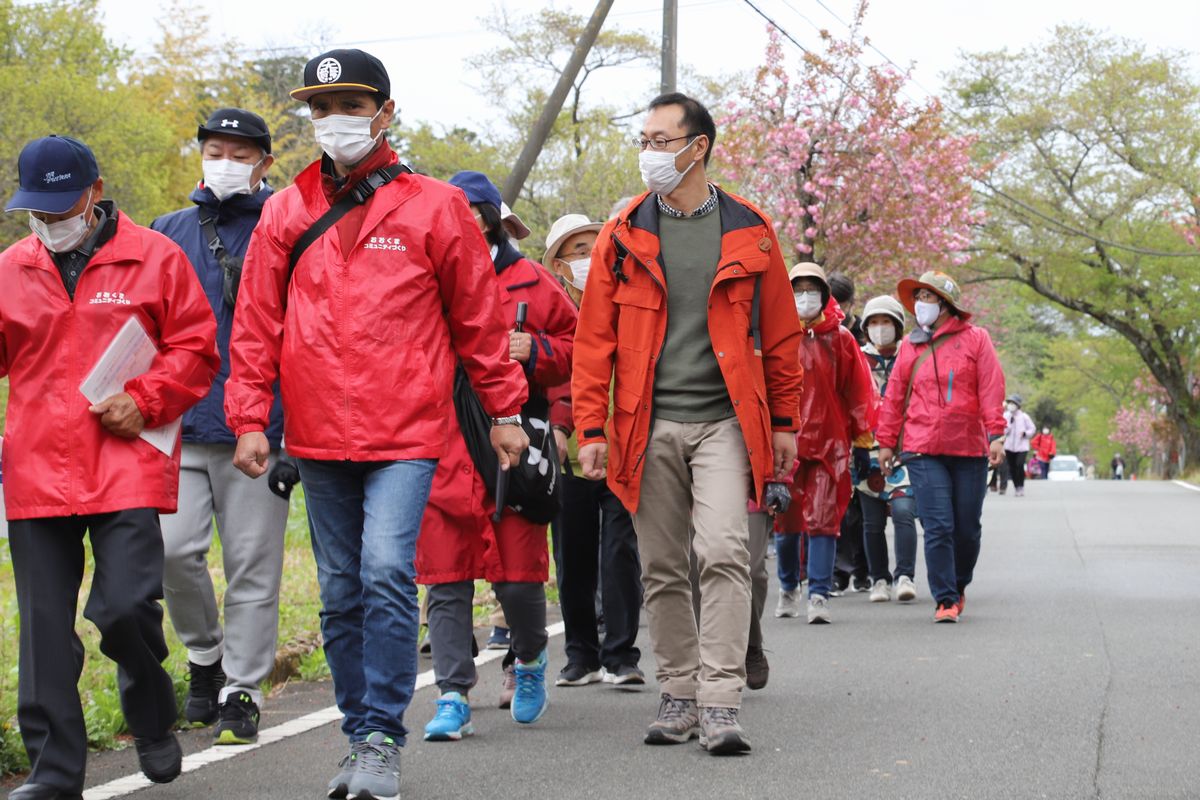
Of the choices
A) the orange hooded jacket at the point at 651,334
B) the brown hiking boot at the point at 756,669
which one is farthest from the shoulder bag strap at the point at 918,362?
the orange hooded jacket at the point at 651,334

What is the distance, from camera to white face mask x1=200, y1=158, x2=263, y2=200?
616 cm

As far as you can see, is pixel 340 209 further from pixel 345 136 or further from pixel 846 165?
pixel 846 165

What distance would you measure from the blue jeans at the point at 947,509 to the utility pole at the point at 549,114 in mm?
4663

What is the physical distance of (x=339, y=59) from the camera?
4.93m

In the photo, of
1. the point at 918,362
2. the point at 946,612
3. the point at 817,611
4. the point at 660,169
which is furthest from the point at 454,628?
the point at 918,362

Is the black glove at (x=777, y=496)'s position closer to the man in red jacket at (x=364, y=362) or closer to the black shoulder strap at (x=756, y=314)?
the black shoulder strap at (x=756, y=314)

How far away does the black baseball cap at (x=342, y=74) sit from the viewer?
487cm

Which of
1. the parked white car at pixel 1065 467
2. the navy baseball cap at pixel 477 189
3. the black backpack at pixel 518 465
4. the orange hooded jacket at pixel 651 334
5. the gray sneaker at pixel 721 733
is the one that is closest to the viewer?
the gray sneaker at pixel 721 733

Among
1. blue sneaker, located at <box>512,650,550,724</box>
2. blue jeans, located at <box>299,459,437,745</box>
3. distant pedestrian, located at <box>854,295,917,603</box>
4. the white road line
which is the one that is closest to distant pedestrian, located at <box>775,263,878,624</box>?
distant pedestrian, located at <box>854,295,917,603</box>

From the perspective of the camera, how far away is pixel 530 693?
6395mm

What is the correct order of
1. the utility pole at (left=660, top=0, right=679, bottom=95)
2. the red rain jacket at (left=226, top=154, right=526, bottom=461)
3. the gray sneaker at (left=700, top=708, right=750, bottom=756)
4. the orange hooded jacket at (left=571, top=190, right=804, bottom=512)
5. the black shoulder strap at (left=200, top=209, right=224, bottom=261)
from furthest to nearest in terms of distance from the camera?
the utility pole at (left=660, top=0, right=679, bottom=95), the black shoulder strap at (left=200, top=209, right=224, bottom=261), the orange hooded jacket at (left=571, top=190, right=804, bottom=512), the gray sneaker at (left=700, top=708, right=750, bottom=756), the red rain jacket at (left=226, top=154, right=526, bottom=461)

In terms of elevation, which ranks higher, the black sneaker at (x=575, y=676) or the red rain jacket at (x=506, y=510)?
the red rain jacket at (x=506, y=510)

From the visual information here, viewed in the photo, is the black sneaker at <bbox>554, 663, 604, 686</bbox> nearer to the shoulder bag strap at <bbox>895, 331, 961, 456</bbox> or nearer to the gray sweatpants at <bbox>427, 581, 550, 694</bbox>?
the gray sweatpants at <bbox>427, 581, 550, 694</bbox>

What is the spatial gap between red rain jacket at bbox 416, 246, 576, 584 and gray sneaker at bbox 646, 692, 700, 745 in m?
0.71
